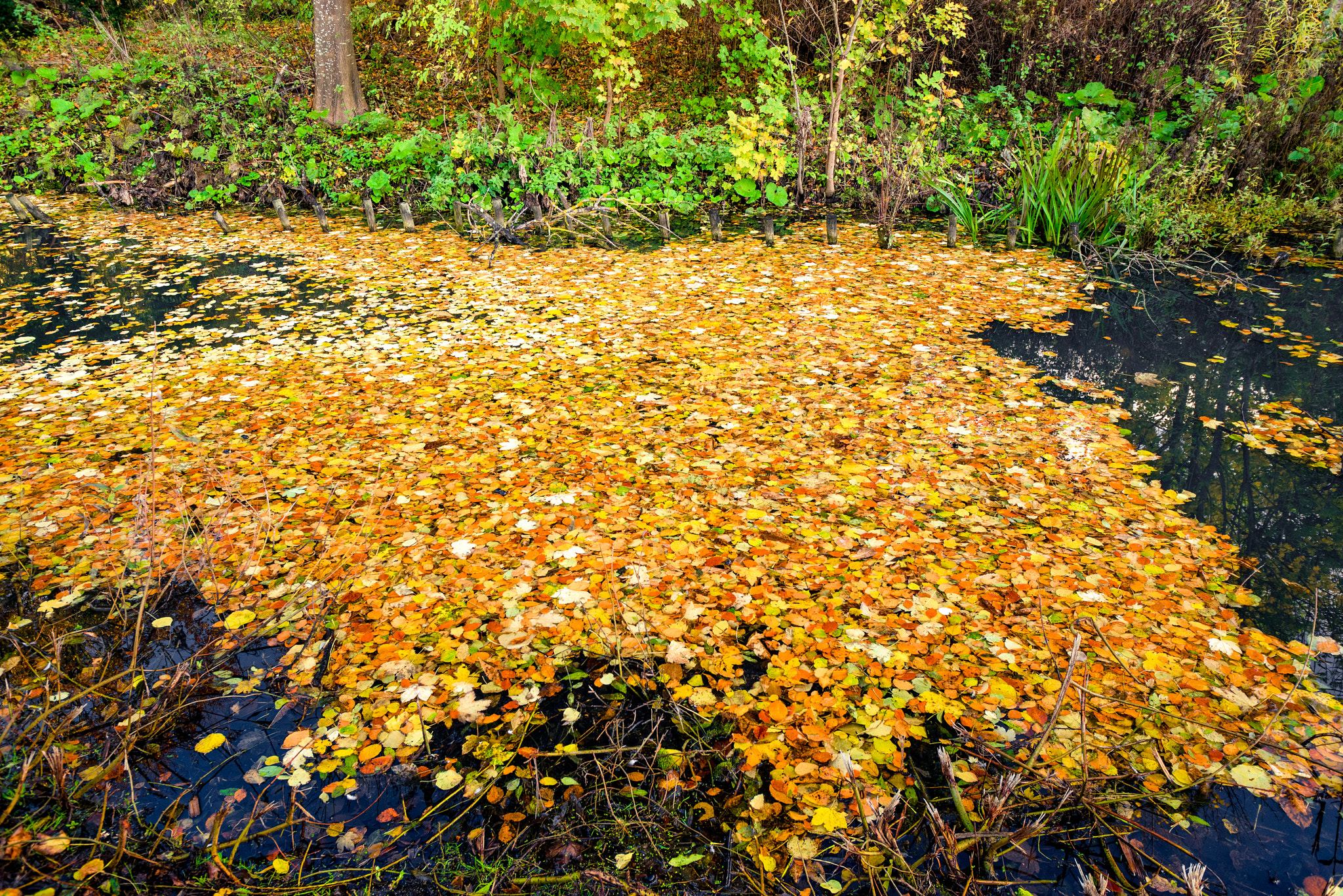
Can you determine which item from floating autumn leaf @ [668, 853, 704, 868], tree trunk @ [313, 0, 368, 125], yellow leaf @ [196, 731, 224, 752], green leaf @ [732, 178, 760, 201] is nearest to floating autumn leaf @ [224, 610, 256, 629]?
yellow leaf @ [196, 731, 224, 752]

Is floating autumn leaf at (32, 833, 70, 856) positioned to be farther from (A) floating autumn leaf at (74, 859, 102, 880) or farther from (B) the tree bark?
(B) the tree bark

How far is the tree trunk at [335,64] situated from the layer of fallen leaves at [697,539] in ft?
26.8

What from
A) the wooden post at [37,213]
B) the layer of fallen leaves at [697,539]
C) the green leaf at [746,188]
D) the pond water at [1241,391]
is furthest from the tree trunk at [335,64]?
the pond water at [1241,391]

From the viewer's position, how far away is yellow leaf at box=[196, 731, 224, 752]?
2580 mm

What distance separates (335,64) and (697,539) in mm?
12618

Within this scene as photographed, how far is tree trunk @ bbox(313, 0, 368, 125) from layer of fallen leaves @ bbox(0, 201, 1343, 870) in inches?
322

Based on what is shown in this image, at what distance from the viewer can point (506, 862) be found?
7.19 ft

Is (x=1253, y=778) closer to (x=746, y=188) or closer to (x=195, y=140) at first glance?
(x=746, y=188)

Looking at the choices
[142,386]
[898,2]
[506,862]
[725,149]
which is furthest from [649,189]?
[506,862]

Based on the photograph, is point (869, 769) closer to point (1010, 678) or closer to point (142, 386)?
point (1010, 678)

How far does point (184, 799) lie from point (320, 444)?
2.40m

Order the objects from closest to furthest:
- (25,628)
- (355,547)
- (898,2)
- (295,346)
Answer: (25,628), (355,547), (295,346), (898,2)

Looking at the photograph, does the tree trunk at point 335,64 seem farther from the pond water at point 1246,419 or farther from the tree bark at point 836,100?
the pond water at point 1246,419

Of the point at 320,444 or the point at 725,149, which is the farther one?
the point at 725,149
